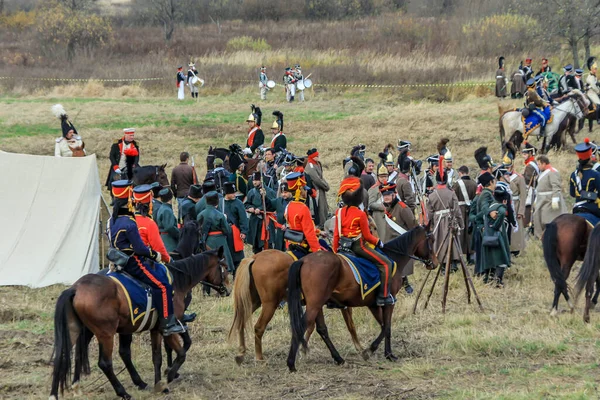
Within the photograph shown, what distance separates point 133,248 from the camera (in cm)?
829

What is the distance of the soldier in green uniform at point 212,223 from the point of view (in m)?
12.1

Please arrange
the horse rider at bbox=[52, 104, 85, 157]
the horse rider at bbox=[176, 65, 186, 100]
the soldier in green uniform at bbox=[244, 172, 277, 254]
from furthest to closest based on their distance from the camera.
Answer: the horse rider at bbox=[176, 65, 186, 100] → the horse rider at bbox=[52, 104, 85, 157] → the soldier in green uniform at bbox=[244, 172, 277, 254]

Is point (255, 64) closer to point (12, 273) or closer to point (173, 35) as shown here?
point (173, 35)

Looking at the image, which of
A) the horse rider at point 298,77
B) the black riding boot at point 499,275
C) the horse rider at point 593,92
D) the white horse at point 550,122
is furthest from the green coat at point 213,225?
the horse rider at point 298,77

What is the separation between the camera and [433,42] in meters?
44.0

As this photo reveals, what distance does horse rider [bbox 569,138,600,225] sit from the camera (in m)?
10.8

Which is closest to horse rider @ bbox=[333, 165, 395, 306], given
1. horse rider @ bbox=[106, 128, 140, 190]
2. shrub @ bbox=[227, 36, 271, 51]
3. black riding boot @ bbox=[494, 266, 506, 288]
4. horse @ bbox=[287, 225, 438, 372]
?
horse @ bbox=[287, 225, 438, 372]

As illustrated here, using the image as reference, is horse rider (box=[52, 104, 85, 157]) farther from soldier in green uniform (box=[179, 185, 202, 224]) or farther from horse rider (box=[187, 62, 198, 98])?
horse rider (box=[187, 62, 198, 98])

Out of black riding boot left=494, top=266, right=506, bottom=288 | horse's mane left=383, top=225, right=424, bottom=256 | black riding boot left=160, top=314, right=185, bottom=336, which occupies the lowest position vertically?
black riding boot left=494, top=266, right=506, bottom=288

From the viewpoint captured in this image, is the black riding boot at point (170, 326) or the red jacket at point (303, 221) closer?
the black riding boot at point (170, 326)

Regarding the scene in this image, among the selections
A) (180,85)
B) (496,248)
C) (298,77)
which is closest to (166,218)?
(496,248)

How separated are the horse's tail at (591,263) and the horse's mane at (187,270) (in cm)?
455

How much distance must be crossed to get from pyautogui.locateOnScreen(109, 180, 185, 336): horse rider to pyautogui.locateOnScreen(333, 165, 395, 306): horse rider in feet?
6.51

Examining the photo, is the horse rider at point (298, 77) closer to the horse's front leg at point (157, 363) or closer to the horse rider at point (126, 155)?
the horse rider at point (126, 155)
